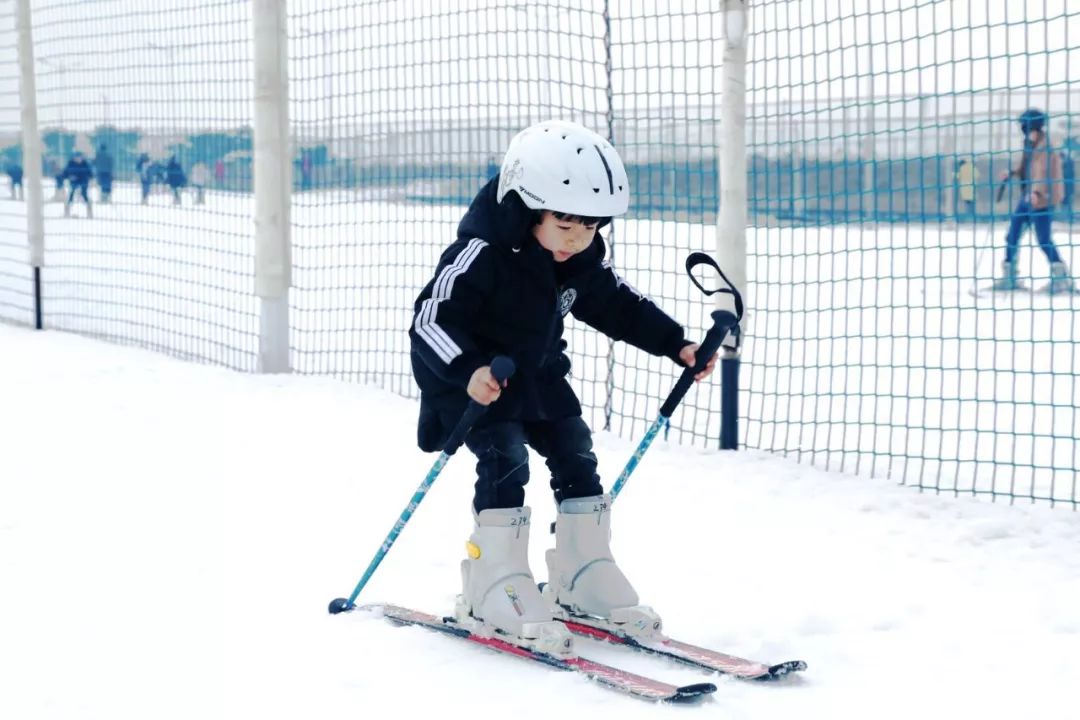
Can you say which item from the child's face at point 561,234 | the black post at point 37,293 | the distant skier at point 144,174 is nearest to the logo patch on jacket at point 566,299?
the child's face at point 561,234

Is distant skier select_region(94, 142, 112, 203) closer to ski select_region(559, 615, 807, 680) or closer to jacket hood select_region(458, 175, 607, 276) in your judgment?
jacket hood select_region(458, 175, 607, 276)

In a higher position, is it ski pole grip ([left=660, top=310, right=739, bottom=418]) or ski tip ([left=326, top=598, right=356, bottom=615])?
ski pole grip ([left=660, top=310, right=739, bottom=418])

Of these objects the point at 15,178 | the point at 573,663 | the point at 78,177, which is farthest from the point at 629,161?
the point at 15,178

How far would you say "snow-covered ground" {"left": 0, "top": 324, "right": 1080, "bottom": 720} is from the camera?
9.61ft

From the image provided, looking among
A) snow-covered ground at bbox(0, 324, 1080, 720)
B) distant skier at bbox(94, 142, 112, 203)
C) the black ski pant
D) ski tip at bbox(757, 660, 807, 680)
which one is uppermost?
distant skier at bbox(94, 142, 112, 203)

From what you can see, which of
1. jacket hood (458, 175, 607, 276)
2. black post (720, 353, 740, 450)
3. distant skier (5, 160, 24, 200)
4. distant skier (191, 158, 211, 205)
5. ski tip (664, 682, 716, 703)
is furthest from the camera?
distant skier (5, 160, 24, 200)

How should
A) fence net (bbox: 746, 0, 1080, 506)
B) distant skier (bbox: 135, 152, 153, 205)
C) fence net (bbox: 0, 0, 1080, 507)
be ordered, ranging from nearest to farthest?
1. fence net (bbox: 746, 0, 1080, 506)
2. fence net (bbox: 0, 0, 1080, 507)
3. distant skier (bbox: 135, 152, 153, 205)

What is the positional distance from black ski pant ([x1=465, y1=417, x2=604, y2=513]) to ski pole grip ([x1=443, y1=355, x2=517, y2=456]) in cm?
10

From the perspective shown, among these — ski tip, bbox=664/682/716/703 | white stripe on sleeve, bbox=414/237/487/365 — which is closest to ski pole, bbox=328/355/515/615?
white stripe on sleeve, bbox=414/237/487/365

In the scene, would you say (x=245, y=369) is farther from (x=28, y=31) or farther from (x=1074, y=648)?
(x=1074, y=648)

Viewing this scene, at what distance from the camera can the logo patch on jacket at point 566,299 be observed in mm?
3404

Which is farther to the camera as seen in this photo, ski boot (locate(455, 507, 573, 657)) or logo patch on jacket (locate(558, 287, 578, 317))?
logo patch on jacket (locate(558, 287, 578, 317))

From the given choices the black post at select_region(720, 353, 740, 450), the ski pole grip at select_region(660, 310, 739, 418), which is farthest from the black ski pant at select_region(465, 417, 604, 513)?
the black post at select_region(720, 353, 740, 450)

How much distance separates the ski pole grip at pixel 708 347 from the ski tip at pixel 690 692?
805mm
